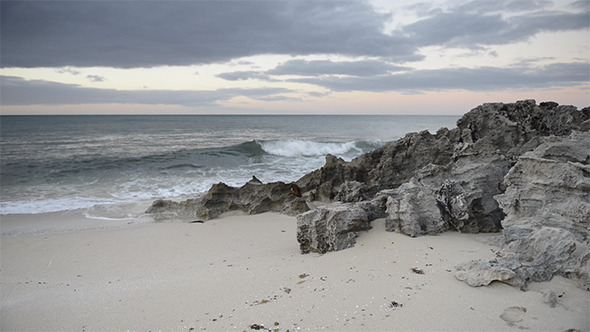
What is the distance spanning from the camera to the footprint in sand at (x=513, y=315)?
2.92 meters

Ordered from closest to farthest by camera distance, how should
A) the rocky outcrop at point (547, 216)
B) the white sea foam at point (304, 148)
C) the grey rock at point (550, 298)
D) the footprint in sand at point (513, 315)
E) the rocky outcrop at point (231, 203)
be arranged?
the footprint in sand at point (513, 315) < the grey rock at point (550, 298) < the rocky outcrop at point (547, 216) < the rocky outcrop at point (231, 203) < the white sea foam at point (304, 148)

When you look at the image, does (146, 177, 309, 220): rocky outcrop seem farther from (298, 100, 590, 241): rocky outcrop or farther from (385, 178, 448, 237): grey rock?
(385, 178, 448, 237): grey rock

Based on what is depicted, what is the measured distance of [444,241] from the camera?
4.66 m

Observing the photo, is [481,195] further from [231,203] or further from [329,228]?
[231,203]

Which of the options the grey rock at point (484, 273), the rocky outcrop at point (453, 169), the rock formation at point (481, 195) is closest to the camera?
the grey rock at point (484, 273)

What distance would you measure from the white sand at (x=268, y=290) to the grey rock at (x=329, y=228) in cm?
18

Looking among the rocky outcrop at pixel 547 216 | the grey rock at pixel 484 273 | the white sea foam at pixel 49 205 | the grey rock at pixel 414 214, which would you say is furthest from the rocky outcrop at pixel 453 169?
the white sea foam at pixel 49 205

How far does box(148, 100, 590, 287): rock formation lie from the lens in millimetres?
3676

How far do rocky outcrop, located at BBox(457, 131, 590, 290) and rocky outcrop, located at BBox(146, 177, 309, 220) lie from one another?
175 inches

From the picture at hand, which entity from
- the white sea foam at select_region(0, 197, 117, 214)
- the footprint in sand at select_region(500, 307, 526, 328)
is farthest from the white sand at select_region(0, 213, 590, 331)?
the white sea foam at select_region(0, 197, 117, 214)

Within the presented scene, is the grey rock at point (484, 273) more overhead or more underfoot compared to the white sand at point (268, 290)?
more overhead

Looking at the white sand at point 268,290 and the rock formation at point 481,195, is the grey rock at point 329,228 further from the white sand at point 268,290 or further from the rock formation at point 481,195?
the white sand at point 268,290

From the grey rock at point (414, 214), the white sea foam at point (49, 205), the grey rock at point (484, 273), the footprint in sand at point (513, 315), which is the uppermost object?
the grey rock at point (414, 214)

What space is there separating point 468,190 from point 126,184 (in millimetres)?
11752
